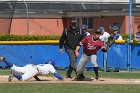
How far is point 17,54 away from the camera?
2372cm

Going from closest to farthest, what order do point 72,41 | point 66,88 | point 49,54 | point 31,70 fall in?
point 66,88
point 31,70
point 72,41
point 49,54

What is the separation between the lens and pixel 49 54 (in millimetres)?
23484

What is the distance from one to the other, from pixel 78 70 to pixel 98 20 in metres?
22.4

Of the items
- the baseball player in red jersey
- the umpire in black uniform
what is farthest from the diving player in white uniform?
the umpire in black uniform

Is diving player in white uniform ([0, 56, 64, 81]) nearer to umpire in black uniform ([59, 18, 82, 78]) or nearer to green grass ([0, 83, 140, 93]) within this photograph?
green grass ([0, 83, 140, 93])

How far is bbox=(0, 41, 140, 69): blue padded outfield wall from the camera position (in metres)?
23.0

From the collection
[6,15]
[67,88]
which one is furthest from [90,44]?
[6,15]

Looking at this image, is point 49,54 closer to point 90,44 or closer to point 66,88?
point 90,44

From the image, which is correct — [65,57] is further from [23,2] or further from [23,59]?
[23,2]

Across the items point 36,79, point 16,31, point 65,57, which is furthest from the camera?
point 16,31

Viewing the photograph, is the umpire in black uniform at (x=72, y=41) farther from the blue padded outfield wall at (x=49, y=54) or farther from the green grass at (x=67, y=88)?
the blue padded outfield wall at (x=49, y=54)

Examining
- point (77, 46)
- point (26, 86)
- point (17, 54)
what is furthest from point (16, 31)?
point (26, 86)

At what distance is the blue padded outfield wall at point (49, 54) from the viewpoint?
75.4 ft

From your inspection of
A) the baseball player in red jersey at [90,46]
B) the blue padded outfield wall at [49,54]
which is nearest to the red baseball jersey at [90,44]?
the baseball player in red jersey at [90,46]
